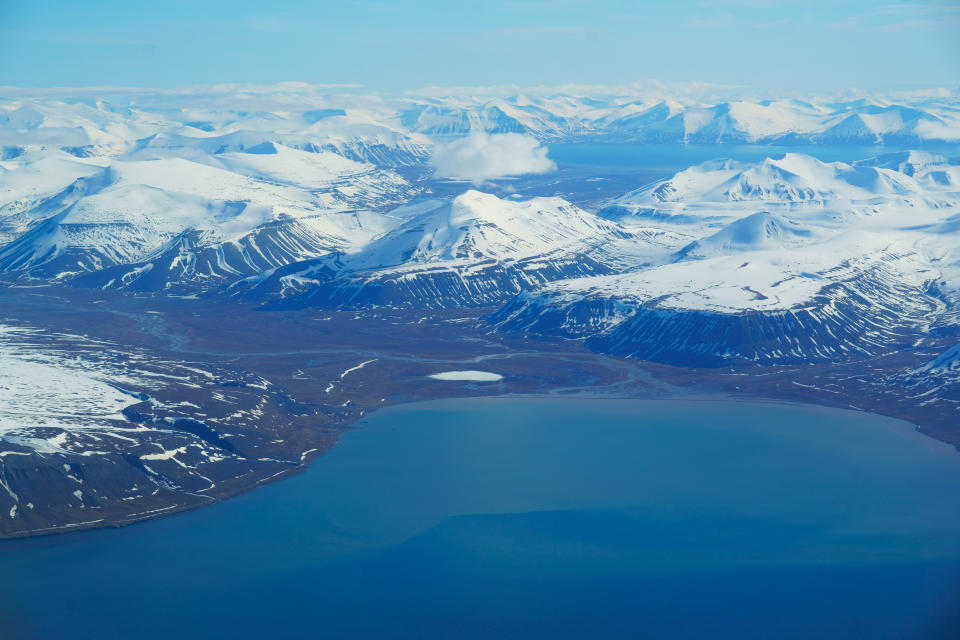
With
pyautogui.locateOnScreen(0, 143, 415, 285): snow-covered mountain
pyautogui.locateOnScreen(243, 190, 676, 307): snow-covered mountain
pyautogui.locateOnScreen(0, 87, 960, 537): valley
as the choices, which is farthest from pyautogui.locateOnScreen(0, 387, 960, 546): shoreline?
pyautogui.locateOnScreen(0, 143, 415, 285): snow-covered mountain

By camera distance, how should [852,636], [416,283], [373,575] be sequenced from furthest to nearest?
[416,283] < [373,575] < [852,636]

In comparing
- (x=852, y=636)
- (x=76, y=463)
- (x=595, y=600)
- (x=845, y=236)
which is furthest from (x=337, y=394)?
(x=845, y=236)

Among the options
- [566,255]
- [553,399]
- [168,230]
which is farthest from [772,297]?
[168,230]

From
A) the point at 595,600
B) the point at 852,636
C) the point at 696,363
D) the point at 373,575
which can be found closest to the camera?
the point at 852,636

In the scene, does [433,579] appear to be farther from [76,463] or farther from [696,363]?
[696,363]

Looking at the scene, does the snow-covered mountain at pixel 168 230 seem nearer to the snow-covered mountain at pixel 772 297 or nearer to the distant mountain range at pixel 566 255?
the distant mountain range at pixel 566 255

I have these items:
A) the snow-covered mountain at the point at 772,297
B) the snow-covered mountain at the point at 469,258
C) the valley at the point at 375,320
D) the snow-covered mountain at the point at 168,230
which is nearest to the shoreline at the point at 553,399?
the valley at the point at 375,320

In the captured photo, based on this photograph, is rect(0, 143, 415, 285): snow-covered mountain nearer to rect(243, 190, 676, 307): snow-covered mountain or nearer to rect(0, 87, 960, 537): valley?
rect(0, 87, 960, 537): valley

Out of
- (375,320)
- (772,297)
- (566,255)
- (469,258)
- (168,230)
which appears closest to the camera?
(772,297)

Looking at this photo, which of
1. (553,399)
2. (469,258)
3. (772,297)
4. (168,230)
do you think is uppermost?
(168,230)

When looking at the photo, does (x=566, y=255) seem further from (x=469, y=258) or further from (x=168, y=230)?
(x=168, y=230)

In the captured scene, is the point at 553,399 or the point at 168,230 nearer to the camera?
the point at 553,399
